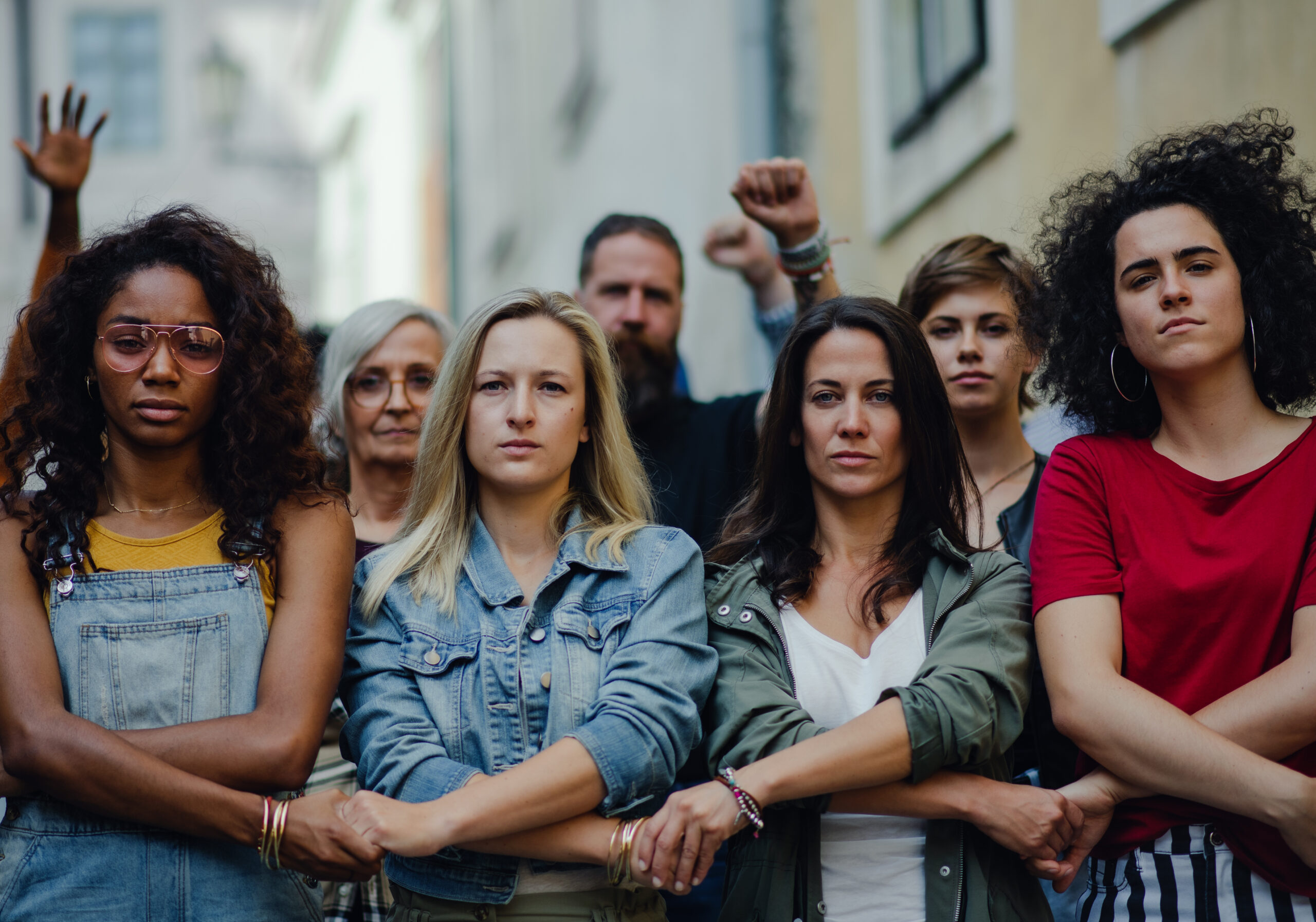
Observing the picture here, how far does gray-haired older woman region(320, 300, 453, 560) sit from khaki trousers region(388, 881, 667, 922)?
1.49 m

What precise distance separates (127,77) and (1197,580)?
2395 centimetres

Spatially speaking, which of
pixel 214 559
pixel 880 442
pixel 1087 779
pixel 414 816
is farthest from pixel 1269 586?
pixel 214 559

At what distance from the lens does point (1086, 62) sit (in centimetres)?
563

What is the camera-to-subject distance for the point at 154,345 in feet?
10.4

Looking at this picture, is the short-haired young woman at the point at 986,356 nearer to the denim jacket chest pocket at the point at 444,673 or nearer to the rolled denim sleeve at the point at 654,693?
the rolled denim sleeve at the point at 654,693

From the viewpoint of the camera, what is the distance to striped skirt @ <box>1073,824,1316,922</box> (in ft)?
9.27

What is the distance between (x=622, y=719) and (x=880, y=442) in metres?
0.91

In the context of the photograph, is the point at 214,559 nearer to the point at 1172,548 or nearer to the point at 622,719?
the point at 622,719

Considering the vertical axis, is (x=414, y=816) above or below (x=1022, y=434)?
below

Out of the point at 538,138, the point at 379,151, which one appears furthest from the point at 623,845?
the point at 379,151

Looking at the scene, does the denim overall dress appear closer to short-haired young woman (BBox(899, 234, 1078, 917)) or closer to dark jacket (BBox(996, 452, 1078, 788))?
dark jacket (BBox(996, 452, 1078, 788))

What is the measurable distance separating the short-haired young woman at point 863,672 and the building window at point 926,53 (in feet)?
11.9

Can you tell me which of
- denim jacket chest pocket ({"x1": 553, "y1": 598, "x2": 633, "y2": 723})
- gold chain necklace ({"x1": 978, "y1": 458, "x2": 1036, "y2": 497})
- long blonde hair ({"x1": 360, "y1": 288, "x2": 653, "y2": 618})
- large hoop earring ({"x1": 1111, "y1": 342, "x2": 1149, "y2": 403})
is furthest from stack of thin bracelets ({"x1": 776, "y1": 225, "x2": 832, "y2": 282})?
denim jacket chest pocket ({"x1": 553, "y1": 598, "x2": 633, "y2": 723})

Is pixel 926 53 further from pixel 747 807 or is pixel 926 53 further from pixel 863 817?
pixel 747 807
